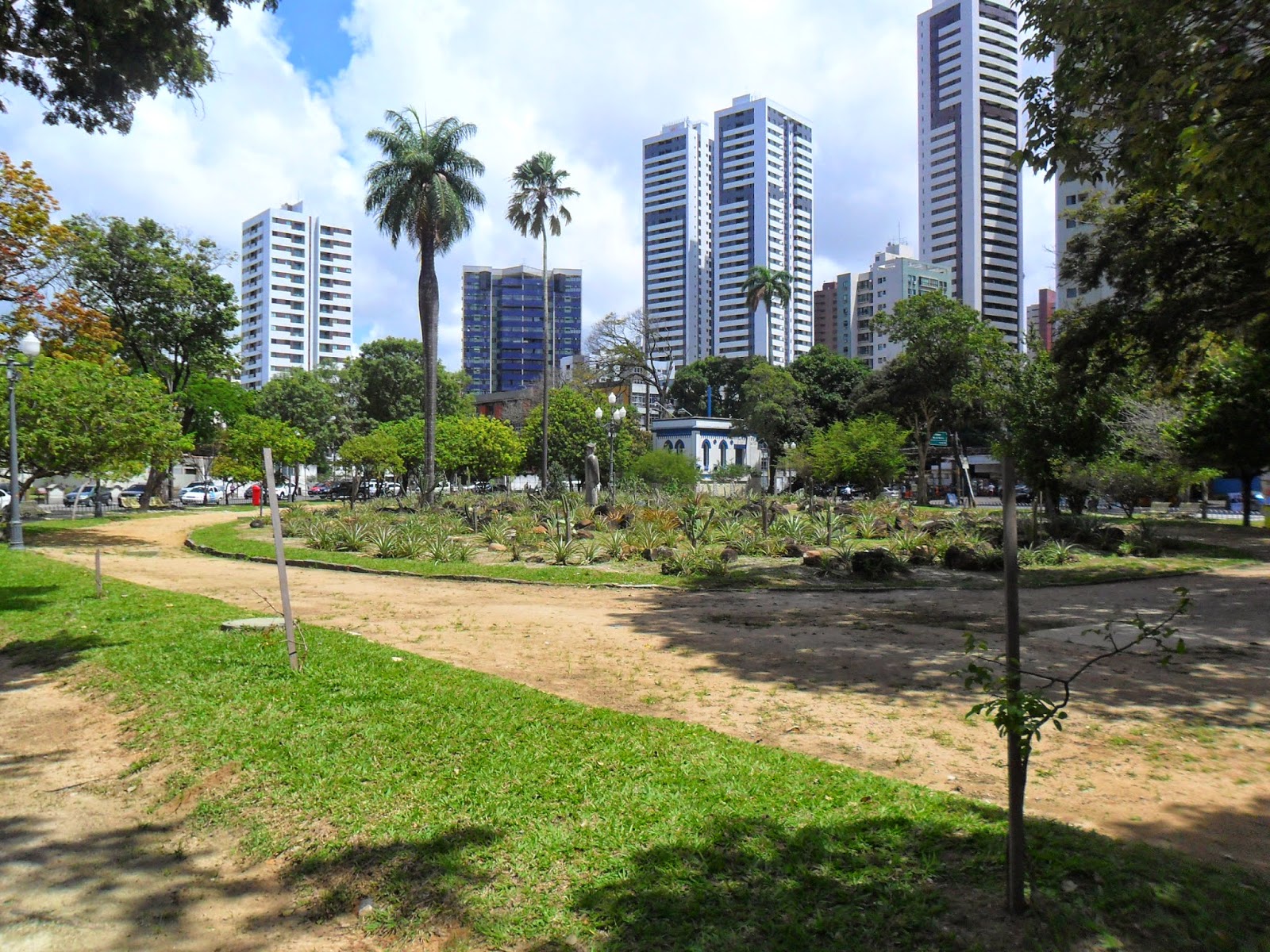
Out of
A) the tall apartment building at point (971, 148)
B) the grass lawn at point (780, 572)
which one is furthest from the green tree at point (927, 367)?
the tall apartment building at point (971, 148)

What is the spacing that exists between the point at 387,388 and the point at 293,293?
59.2 m

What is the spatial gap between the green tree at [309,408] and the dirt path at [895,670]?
4576 cm

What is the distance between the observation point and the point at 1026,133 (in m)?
8.91

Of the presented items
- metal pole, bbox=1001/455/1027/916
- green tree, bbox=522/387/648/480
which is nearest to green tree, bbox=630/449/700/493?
green tree, bbox=522/387/648/480

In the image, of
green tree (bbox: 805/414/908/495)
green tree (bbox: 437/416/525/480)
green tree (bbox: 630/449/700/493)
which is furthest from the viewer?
green tree (bbox: 437/416/525/480)

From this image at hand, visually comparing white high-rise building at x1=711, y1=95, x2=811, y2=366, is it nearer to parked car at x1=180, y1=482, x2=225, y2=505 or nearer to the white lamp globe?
parked car at x1=180, y1=482, x2=225, y2=505

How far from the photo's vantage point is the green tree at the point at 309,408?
57.4m

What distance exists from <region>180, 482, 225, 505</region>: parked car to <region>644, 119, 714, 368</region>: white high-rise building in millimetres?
88465

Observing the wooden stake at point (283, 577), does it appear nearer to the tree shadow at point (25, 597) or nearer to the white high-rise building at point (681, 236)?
the tree shadow at point (25, 597)

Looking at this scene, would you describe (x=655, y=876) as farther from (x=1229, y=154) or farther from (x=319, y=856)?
(x=1229, y=154)

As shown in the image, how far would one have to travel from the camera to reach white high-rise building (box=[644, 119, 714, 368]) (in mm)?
130050

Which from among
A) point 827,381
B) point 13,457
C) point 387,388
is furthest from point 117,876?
point 827,381

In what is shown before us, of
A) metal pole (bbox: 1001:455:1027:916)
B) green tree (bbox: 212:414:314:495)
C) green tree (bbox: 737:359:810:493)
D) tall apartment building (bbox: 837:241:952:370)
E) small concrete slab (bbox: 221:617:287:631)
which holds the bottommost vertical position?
small concrete slab (bbox: 221:617:287:631)

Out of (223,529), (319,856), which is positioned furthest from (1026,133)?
(223,529)
